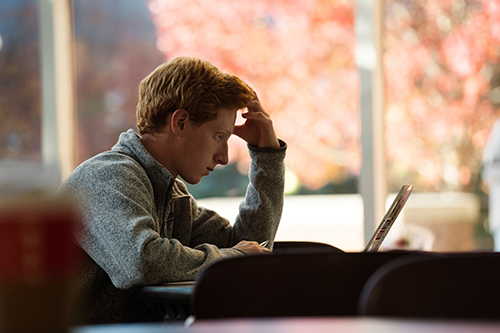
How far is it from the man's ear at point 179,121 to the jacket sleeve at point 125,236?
0.92ft

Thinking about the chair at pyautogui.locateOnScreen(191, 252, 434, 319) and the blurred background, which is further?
the blurred background

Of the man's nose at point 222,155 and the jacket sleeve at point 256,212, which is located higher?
the man's nose at point 222,155

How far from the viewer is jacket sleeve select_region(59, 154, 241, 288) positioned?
4.32ft

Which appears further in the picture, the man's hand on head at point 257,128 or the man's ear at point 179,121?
the man's hand on head at point 257,128

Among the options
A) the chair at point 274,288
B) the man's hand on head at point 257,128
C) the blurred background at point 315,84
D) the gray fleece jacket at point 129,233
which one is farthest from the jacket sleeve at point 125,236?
the blurred background at point 315,84

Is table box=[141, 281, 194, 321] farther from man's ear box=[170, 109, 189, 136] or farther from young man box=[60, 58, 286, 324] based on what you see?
man's ear box=[170, 109, 189, 136]

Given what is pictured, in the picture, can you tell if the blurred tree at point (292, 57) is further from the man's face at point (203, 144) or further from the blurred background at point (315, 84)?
the man's face at point (203, 144)

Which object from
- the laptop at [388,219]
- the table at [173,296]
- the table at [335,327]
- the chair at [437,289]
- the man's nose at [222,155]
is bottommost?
the table at [173,296]

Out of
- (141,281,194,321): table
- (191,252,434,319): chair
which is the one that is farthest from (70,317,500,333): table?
(141,281,194,321): table

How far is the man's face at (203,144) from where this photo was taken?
1.75 m

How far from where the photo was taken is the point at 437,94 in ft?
14.5

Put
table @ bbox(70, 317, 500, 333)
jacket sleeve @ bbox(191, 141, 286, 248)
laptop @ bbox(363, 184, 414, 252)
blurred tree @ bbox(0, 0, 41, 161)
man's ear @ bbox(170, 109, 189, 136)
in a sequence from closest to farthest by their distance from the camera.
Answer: table @ bbox(70, 317, 500, 333), laptop @ bbox(363, 184, 414, 252), man's ear @ bbox(170, 109, 189, 136), jacket sleeve @ bbox(191, 141, 286, 248), blurred tree @ bbox(0, 0, 41, 161)

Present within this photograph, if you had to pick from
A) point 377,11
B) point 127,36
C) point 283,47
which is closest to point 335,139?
point 283,47

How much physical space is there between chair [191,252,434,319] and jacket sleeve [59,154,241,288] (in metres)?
0.41
